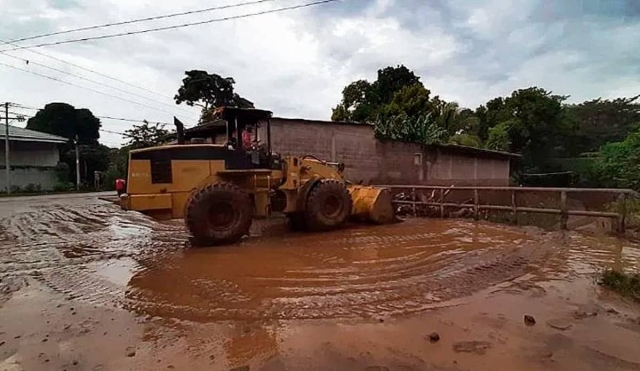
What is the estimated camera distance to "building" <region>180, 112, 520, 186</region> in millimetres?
15812

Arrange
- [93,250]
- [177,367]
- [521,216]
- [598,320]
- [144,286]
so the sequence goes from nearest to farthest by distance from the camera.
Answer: [177,367], [598,320], [144,286], [93,250], [521,216]

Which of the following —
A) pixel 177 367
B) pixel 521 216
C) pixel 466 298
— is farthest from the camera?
pixel 521 216

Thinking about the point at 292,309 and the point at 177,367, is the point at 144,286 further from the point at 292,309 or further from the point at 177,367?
the point at 177,367

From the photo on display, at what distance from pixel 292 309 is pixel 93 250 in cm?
512

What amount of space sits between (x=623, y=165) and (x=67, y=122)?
156 feet

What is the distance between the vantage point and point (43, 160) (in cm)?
3662

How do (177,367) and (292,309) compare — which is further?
(292,309)

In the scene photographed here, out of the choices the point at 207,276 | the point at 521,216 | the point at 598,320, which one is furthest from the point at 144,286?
the point at 521,216

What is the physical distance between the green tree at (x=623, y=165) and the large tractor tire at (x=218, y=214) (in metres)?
11.6

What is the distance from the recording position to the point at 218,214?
8039mm

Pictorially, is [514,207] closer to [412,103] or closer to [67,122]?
[412,103]

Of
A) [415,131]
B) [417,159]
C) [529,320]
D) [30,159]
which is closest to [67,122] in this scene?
[30,159]

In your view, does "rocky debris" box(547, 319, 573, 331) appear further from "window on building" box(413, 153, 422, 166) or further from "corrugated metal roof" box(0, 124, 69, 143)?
"corrugated metal roof" box(0, 124, 69, 143)

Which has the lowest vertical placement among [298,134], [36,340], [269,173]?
[36,340]
